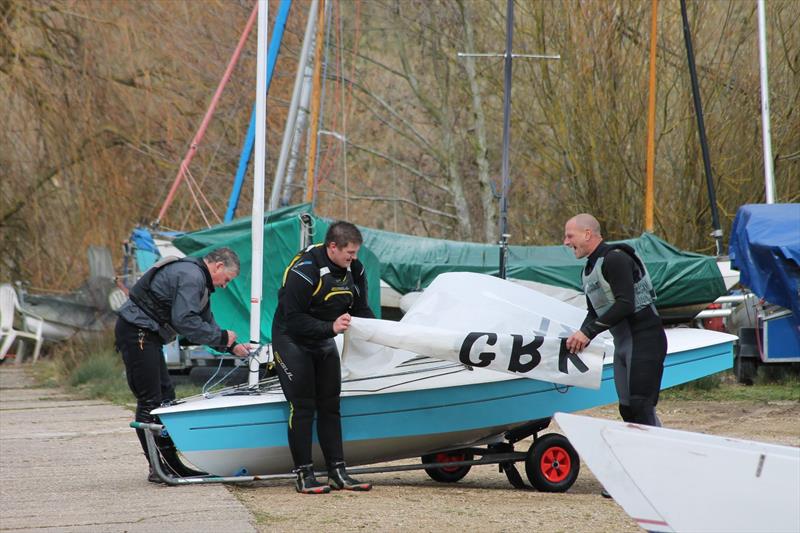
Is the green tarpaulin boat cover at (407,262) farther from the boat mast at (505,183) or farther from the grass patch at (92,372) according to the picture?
the grass patch at (92,372)

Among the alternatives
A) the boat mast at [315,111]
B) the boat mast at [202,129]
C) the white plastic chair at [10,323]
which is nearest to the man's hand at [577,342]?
the boat mast at [315,111]

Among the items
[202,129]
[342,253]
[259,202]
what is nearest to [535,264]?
[202,129]

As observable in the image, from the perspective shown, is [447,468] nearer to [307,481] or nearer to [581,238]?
[307,481]

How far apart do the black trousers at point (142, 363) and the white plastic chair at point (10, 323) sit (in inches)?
534

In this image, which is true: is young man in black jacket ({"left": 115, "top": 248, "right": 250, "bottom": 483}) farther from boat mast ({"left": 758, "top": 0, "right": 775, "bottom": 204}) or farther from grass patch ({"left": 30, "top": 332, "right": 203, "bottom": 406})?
boat mast ({"left": 758, "top": 0, "right": 775, "bottom": 204})

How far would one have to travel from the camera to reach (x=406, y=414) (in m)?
8.22

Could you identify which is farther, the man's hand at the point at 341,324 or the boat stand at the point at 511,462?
the boat stand at the point at 511,462

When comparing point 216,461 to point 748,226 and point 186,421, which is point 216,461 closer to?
point 186,421

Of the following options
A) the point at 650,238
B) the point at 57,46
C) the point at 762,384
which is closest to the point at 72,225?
the point at 57,46

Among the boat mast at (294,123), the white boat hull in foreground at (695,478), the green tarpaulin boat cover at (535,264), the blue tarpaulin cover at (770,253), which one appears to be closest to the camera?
the white boat hull in foreground at (695,478)

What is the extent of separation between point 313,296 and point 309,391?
616 millimetres

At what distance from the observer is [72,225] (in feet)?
73.8

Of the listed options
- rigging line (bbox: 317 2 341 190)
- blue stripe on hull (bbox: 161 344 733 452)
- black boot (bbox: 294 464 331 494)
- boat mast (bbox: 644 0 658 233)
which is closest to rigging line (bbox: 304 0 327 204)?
rigging line (bbox: 317 2 341 190)

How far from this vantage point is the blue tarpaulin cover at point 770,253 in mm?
13297
